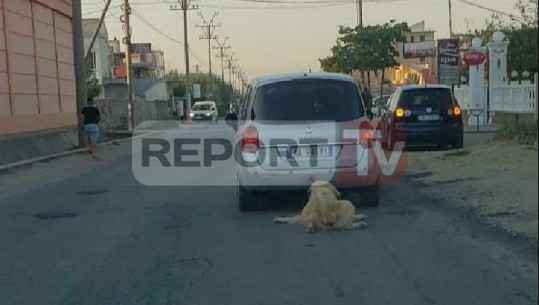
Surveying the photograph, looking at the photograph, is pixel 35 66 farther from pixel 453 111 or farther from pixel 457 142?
pixel 457 142

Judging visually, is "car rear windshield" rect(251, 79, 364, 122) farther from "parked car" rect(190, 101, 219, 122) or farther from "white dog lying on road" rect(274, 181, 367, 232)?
"parked car" rect(190, 101, 219, 122)

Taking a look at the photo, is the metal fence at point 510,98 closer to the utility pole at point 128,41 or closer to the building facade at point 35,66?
the building facade at point 35,66

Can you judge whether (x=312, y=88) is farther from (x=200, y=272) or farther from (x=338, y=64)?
(x=338, y=64)

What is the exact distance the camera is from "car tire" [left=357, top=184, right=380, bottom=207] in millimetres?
11414

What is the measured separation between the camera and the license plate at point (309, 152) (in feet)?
35.4

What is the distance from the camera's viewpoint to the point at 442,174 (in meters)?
15.1

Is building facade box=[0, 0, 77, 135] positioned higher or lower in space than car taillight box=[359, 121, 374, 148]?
higher

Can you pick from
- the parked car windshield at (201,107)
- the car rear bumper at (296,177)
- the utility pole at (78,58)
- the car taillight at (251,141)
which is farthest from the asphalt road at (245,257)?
the parked car windshield at (201,107)

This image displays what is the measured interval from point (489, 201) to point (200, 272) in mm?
5245

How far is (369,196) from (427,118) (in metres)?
8.94

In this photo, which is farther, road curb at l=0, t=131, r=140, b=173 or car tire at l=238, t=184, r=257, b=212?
road curb at l=0, t=131, r=140, b=173

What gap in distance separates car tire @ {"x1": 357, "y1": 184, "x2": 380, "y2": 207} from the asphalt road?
143 mm

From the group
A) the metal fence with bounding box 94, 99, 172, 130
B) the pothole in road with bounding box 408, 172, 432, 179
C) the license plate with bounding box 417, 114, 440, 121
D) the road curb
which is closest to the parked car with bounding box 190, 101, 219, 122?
the metal fence with bounding box 94, 99, 172, 130

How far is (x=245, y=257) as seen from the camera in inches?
331
